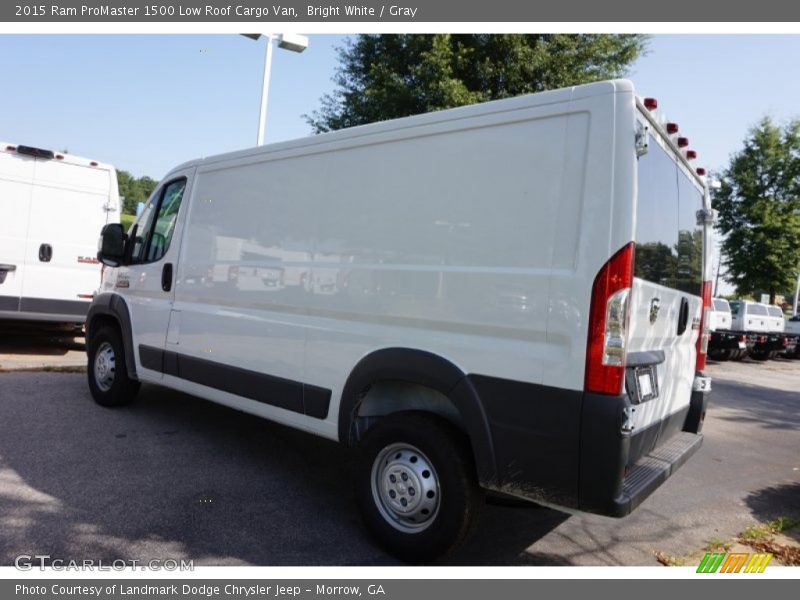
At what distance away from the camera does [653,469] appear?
3.13 m

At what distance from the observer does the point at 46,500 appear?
12.3ft

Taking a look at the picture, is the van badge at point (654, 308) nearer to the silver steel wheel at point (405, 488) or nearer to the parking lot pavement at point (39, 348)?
the silver steel wheel at point (405, 488)

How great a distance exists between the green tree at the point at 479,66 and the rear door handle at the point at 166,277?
8427 mm

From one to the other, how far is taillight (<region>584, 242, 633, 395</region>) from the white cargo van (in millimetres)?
7931

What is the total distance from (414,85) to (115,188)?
6.90 metres

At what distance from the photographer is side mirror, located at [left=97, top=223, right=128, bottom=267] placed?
5711mm

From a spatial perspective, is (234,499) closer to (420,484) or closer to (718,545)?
(420,484)

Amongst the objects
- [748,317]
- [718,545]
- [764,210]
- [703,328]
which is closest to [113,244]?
[703,328]

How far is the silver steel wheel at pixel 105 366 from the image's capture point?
5988 mm

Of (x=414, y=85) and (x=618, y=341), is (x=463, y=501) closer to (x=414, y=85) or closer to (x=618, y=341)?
(x=618, y=341)

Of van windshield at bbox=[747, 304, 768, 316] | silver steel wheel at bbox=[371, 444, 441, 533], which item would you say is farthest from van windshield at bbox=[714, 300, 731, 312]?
silver steel wheel at bbox=[371, 444, 441, 533]
